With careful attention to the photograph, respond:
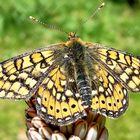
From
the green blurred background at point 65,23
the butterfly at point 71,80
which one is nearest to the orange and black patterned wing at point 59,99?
the butterfly at point 71,80

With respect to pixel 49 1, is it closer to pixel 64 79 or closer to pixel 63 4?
pixel 63 4

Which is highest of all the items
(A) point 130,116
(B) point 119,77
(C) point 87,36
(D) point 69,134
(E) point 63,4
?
(E) point 63,4

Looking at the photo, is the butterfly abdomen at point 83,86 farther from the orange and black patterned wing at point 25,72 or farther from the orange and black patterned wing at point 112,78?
the orange and black patterned wing at point 25,72

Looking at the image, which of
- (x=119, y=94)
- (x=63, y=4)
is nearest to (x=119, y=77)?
(x=119, y=94)

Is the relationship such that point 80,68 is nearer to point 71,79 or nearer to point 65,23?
point 71,79

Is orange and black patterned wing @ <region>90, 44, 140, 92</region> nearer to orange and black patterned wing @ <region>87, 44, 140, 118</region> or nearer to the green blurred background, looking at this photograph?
orange and black patterned wing @ <region>87, 44, 140, 118</region>

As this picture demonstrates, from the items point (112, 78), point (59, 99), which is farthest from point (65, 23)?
point (59, 99)

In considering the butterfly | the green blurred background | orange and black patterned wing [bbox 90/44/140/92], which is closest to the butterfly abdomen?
the butterfly
